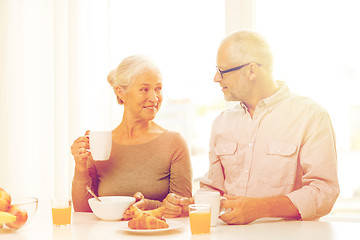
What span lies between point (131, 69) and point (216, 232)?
1.09 metres

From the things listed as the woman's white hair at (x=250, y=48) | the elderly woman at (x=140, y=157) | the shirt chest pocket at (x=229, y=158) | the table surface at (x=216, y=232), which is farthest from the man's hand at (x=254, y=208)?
the woman's white hair at (x=250, y=48)

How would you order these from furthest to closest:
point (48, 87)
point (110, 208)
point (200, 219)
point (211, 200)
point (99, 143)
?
point (48, 87) < point (99, 143) < point (110, 208) < point (211, 200) < point (200, 219)

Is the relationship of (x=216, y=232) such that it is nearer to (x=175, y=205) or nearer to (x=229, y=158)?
(x=175, y=205)

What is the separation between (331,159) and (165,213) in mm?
726

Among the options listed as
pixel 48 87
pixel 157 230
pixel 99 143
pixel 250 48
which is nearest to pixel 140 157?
pixel 99 143

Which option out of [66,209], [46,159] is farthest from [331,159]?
[46,159]

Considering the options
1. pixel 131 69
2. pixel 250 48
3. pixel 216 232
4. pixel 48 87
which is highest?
pixel 250 48

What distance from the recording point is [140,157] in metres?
2.43

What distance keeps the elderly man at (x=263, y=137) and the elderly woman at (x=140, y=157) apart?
0.16 m

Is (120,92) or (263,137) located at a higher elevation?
(120,92)

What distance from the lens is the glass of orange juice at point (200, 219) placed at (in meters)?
1.58

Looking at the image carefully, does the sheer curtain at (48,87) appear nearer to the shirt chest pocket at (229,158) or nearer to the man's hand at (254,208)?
the shirt chest pocket at (229,158)

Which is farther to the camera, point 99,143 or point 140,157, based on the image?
point 140,157

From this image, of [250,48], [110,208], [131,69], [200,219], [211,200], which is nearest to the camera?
[200,219]
